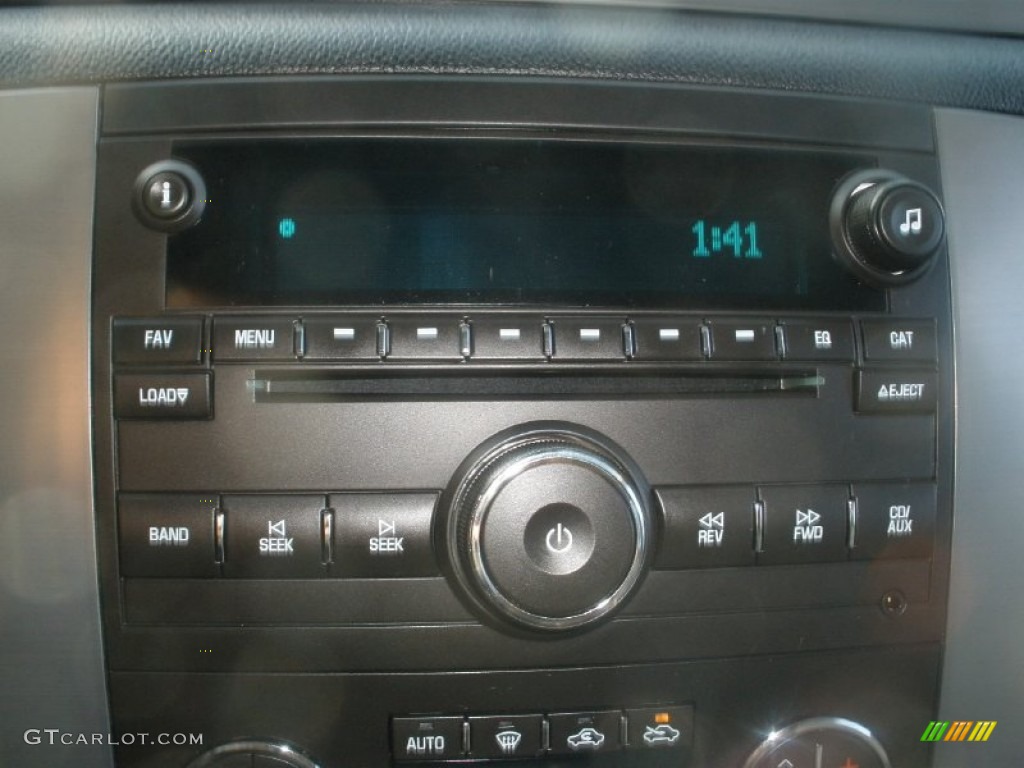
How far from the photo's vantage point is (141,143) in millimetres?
990

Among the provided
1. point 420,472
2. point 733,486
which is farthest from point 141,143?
point 733,486

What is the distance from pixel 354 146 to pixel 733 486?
549 mm

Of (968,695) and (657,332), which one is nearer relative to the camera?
(657,332)

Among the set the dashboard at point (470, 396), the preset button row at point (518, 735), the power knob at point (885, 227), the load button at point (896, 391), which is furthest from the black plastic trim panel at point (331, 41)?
the preset button row at point (518, 735)

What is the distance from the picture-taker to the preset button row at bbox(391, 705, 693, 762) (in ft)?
3.19

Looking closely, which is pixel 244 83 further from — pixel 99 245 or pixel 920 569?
pixel 920 569

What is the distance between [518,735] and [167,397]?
0.52m

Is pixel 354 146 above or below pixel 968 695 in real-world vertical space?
above

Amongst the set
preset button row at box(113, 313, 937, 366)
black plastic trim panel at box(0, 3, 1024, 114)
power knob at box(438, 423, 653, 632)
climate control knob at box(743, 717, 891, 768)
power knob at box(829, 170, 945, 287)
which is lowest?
climate control knob at box(743, 717, 891, 768)

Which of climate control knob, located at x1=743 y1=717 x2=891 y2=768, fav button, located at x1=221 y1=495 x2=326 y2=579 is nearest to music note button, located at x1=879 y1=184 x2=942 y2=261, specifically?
climate control knob, located at x1=743 y1=717 x2=891 y2=768

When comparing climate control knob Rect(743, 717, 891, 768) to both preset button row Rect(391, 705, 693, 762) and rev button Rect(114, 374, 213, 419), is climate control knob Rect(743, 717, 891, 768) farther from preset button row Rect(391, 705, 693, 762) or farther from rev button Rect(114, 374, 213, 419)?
rev button Rect(114, 374, 213, 419)

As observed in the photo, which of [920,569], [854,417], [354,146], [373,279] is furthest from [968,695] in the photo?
[354,146]

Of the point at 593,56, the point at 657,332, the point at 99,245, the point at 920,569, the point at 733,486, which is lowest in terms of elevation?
the point at 920,569

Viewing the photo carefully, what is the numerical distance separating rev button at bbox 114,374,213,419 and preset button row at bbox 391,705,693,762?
397mm
